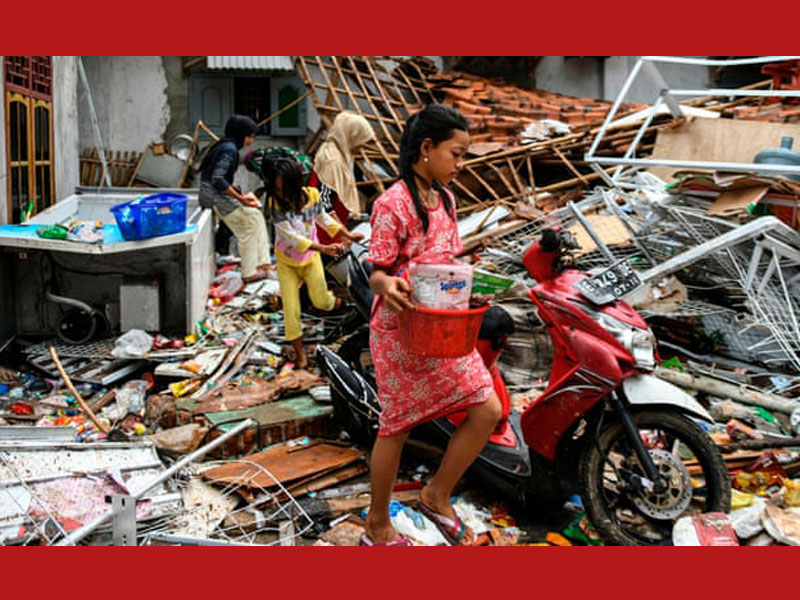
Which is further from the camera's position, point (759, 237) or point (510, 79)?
point (510, 79)

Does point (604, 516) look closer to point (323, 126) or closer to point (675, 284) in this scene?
point (675, 284)

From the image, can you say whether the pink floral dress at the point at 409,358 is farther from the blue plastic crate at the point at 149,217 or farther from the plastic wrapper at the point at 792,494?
the blue plastic crate at the point at 149,217

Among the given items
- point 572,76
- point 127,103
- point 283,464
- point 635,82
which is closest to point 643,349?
point 283,464

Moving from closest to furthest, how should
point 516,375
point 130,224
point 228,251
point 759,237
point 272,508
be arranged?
point 272,508 → point 759,237 → point 516,375 → point 130,224 → point 228,251

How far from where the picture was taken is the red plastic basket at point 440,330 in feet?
9.04

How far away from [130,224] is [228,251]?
3940 millimetres

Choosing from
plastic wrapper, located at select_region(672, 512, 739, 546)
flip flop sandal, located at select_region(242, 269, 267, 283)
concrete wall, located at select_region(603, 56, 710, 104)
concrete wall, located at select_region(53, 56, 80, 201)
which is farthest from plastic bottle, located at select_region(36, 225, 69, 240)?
concrete wall, located at select_region(603, 56, 710, 104)

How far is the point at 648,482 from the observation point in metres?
3.21

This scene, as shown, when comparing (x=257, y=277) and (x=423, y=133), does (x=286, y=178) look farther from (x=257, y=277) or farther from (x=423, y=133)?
(x=257, y=277)

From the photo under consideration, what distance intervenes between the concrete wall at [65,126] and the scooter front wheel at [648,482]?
7.11 m

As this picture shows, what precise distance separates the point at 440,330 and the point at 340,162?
506 centimetres

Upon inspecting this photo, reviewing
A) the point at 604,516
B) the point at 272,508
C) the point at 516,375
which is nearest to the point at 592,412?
the point at 604,516

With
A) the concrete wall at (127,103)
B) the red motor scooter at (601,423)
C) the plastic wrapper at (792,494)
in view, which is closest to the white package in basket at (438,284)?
the red motor scooter at (601,423)

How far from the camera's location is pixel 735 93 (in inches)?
235
